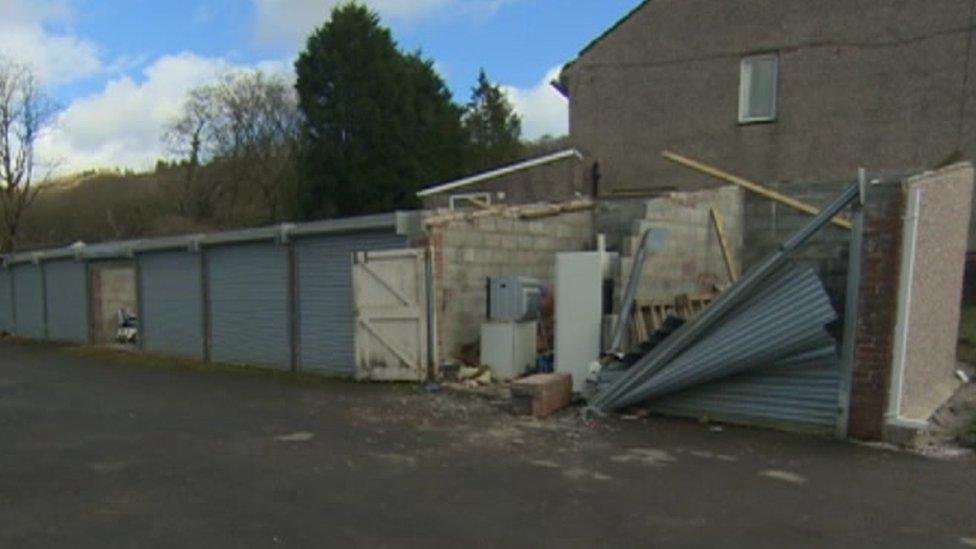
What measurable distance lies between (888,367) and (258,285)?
11.2m

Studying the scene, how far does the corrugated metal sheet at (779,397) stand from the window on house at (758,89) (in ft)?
32.7

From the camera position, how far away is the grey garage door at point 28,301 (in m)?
22.4

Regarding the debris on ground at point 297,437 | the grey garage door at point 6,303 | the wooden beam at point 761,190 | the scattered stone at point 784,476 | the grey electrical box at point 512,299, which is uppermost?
the wooden beam at point 761,190

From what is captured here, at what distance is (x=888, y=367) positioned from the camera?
21.5ft

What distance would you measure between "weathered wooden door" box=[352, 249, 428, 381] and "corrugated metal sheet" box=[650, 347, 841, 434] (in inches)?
170

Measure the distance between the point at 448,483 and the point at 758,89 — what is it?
13531 mm

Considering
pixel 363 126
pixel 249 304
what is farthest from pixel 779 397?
pixel 363 126

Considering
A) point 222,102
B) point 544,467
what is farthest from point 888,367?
point 222,102

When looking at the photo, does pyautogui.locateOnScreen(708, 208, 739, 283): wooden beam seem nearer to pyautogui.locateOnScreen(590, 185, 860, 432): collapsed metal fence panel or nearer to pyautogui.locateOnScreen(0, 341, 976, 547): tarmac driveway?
pyautogui.locateOnScreen(590, 185, 860, 432): collapsed metal fence panel

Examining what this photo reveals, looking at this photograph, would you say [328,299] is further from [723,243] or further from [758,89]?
[758,89]

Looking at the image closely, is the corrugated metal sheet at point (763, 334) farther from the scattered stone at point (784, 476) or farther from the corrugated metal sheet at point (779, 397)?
the scattered stone at point (784, 476)

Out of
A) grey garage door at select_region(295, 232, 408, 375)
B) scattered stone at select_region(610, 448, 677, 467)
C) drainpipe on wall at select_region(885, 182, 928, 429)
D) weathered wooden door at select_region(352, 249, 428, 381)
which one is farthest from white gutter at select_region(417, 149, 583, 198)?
scattered stone at select_region(610, 448, 677, 467)

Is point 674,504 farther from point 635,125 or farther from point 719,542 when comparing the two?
point 635,125

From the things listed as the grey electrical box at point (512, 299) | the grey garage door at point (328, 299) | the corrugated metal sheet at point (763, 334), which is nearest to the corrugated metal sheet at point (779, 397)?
the corrugated metal sheet at point (763, 334)
